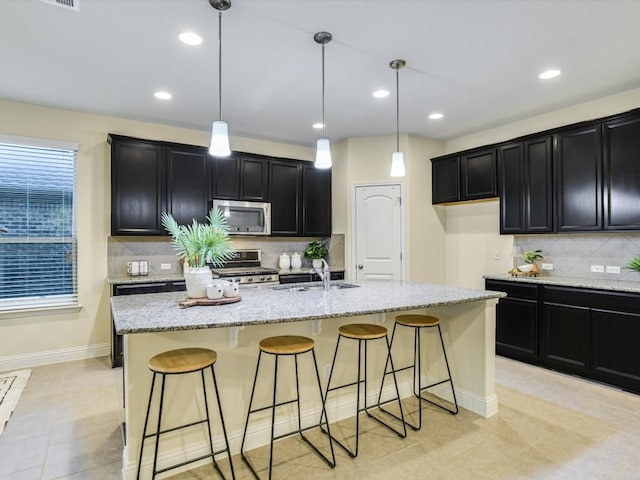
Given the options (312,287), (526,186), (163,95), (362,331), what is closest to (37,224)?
(163,95)

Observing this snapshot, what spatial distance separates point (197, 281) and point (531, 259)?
378cm

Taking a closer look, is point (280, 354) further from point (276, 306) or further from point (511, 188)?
point (511, 188)

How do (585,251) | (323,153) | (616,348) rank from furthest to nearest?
(585,251) < (616,348) < (323,153)

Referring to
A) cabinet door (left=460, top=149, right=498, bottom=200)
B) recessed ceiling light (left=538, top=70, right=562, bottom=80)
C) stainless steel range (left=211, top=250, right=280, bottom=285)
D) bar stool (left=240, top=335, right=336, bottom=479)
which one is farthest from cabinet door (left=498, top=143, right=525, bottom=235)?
Answer: bar stool (left=240, top=335, right=336, bottom=479)

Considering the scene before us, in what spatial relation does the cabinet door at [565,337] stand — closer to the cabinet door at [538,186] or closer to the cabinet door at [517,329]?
the cabinet door at [517,329]

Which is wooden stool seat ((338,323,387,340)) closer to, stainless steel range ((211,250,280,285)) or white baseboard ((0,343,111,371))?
stainless steel range ((211,250,280,285))

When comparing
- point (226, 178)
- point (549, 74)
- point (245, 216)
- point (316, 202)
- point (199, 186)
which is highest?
point (549, 74)

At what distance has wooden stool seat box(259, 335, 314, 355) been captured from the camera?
2082 mm

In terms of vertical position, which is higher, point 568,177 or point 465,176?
point 465,176

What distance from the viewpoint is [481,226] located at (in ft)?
16.2

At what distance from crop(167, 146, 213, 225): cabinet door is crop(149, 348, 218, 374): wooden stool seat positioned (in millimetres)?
2673

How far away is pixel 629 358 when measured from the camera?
3.14 m

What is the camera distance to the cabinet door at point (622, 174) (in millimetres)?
3307

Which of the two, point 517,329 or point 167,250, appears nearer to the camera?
point 517,329
